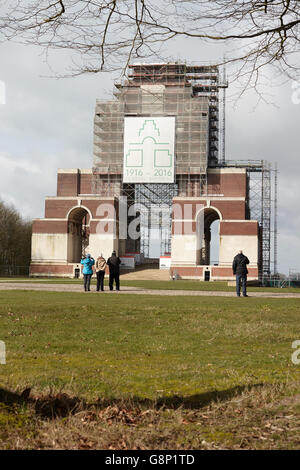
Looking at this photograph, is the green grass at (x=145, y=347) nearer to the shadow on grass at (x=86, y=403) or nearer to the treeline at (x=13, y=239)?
the shadow on grass at (x=86, y=403)

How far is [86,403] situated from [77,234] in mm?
72471

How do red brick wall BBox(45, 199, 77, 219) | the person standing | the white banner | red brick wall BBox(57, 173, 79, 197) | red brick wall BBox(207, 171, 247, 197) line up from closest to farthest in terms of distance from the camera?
the person standing → the white banner → red brick wall BBox(45, 199, 77, 219) → red brick wall BBox(207, 171, 247, 197) → red brick wall BBox(57, 173, 79, 197)

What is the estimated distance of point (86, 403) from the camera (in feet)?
17.1

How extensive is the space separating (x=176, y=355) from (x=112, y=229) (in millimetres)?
64069

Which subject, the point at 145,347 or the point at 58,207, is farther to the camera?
the point at 58,207

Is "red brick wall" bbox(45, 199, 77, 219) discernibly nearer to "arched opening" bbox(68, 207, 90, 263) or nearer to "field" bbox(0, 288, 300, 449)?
"arched opening" bbox(68, 207, 90, 263)

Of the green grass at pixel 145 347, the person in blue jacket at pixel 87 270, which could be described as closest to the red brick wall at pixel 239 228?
the person in blue jacket at pixel 87 270

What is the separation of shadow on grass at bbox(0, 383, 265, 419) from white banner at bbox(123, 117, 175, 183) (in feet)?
214

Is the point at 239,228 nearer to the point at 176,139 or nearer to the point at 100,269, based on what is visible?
the point at 176,139

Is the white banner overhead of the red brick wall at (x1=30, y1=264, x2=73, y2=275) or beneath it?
overhead

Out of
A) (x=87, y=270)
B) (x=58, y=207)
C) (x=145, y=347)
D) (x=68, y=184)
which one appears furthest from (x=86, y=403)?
(x=68, y=184)

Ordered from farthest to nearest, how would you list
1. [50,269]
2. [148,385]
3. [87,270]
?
[50,269], [87,270], [148,385]

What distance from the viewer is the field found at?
4.26 meters

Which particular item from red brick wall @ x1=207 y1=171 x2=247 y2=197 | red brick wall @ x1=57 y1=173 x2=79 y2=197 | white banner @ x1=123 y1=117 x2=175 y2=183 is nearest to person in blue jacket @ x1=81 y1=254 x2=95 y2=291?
white banner @ x1=123 y1=117 x2=175 y2=183
